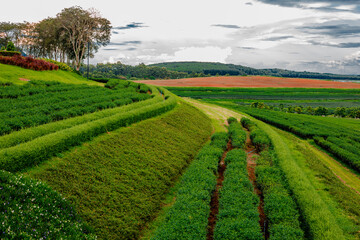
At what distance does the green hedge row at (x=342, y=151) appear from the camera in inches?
971

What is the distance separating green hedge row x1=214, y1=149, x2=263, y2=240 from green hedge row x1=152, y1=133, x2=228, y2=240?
0.81 meters

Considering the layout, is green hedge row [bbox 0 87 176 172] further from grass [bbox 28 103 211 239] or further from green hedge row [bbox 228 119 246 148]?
green hedge row [bbox 228 119 246 148]

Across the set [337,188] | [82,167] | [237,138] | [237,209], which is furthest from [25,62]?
[337,188]

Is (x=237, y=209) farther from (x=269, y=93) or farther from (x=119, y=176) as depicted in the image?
(x=269, y=93)

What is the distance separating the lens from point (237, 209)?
1248 centimetres

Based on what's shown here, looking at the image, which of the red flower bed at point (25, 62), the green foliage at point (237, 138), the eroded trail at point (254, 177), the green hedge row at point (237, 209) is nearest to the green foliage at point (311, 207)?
the eroded trail at point (254, 177)

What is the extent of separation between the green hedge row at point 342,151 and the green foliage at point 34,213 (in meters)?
26.5

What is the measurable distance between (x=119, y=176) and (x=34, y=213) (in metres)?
5.39

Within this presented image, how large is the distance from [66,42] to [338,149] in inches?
2680

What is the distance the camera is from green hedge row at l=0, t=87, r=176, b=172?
11203 mm

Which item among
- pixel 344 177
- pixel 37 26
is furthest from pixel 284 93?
pixel 37 26

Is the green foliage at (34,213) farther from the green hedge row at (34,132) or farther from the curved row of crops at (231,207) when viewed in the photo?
the green hedge row at (34,132)

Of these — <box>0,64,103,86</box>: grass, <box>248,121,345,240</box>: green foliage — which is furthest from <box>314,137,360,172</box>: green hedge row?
<box>0,64,103,86</box>: grass

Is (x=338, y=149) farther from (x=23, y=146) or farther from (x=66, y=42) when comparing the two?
(x=66, y=42)
